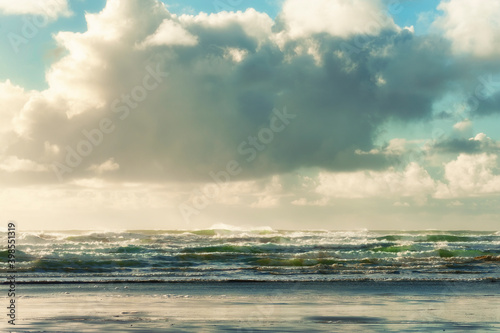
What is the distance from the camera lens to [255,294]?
20438 millimetres

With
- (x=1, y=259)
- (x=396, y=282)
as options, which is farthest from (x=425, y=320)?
(x=1, y=259)

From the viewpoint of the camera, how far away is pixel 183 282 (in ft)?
80.4

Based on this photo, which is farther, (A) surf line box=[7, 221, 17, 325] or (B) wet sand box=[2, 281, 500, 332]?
(A) surf line box=[7, 221, 17, 325]

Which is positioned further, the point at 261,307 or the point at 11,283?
the point at 11,283

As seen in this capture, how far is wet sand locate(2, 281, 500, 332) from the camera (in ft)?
44.1

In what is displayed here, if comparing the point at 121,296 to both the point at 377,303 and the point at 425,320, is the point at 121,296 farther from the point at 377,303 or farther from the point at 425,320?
the point at 425,320

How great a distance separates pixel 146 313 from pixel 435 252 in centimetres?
3548

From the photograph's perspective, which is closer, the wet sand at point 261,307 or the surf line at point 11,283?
the wet sand at point 261,307

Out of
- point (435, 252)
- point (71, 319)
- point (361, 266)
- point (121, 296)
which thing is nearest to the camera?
point (71, 319)

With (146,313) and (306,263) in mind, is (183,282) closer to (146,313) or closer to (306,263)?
(146,313)

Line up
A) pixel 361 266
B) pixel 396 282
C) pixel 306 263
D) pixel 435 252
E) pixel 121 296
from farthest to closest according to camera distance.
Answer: pixel 435 252
pixel 306 263
pixel 361 266
pixel 396 282
pixel 121 296

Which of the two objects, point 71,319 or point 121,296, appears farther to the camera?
point 121,296

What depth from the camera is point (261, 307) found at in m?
16.9

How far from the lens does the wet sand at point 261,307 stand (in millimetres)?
13430
